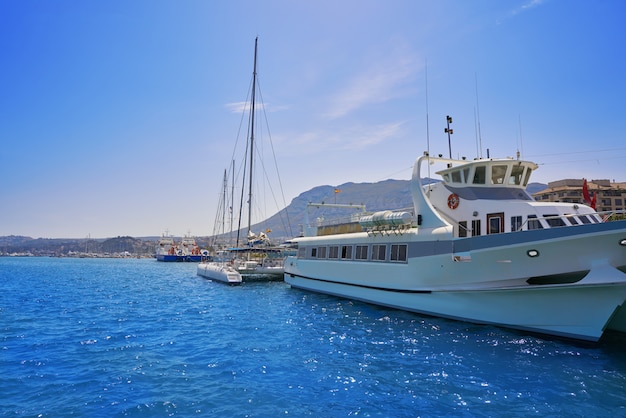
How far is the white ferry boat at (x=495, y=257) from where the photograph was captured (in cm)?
1247

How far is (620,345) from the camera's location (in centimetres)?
1299

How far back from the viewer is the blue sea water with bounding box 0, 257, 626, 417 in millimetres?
8305

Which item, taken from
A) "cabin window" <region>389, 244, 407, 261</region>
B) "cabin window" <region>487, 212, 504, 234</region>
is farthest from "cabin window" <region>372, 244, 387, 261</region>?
"cabin window" <region>487, 212, 504, 234</region>

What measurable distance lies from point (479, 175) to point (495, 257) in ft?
15.1

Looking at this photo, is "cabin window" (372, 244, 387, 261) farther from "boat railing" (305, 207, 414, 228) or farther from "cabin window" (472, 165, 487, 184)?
"cabin window" (472, 165, 487, 184)

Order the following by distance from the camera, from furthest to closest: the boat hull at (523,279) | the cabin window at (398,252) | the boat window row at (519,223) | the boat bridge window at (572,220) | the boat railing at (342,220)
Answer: the boat railing at (342,220)
the cabin window at (398,252)
the boat bridge window at (572,220)
the boat window row at (519,223)
the boat hull at (523,279)

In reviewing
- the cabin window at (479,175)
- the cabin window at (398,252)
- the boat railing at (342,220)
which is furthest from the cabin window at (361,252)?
the cabin window at (479,175)

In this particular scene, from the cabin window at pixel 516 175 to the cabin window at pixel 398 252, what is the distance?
5.67m

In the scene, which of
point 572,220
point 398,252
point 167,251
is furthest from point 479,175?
point 167,251

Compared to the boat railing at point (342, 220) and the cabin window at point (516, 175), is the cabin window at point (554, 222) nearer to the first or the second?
the cabin window at point (516, 175)

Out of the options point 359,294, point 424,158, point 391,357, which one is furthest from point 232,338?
point 424,158

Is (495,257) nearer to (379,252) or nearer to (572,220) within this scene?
(572,220)

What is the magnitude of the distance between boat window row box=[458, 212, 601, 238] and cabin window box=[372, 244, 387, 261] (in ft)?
13.7

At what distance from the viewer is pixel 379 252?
20500 mm
